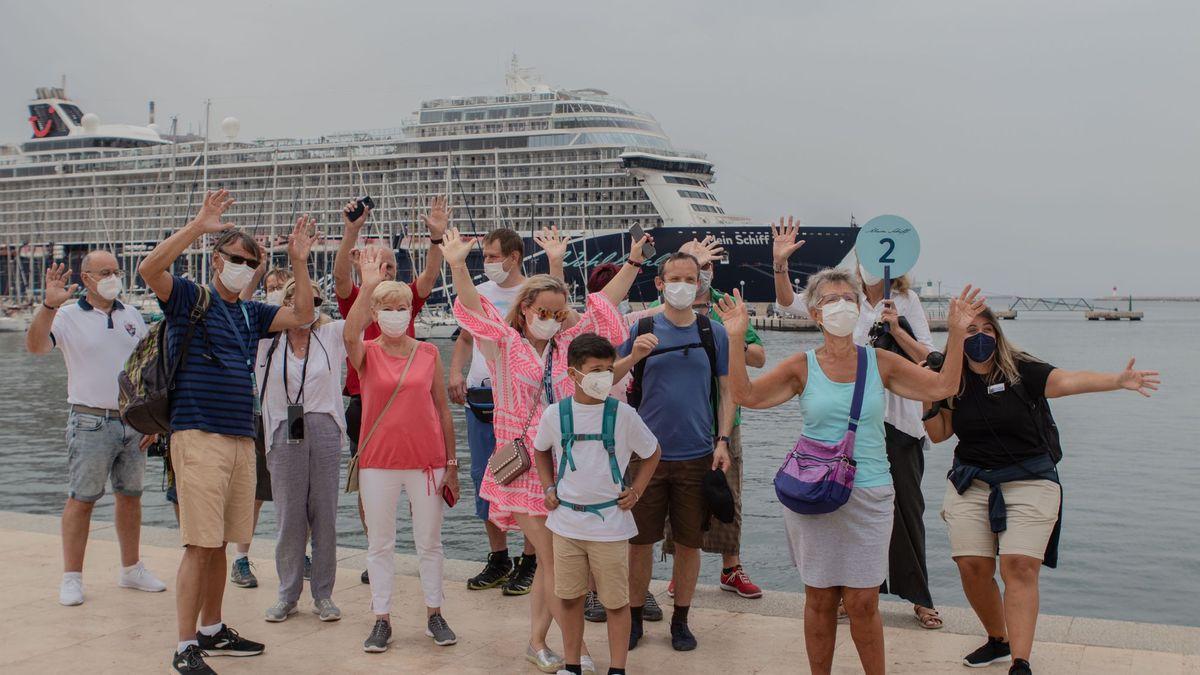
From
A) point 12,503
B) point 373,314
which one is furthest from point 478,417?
point 12,503

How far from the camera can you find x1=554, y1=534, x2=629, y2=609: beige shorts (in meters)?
4.07

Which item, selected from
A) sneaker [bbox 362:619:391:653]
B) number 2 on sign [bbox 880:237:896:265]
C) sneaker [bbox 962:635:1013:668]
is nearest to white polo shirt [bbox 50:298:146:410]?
sneaker [bbox 362:619:391:653]

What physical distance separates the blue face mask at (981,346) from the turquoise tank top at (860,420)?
0.68m

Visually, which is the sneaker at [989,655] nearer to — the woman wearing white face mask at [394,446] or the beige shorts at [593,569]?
the beige shorts at [593,569]

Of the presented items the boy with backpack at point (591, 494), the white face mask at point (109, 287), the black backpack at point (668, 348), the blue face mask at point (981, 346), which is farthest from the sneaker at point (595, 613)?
the white face mask at point (109, 287)

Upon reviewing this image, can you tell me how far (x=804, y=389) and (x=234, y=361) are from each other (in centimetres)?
242

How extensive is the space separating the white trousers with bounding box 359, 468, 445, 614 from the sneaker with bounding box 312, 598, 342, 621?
37 cm

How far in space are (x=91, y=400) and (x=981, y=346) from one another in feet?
14.2

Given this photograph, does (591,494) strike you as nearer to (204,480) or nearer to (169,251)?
(204,480)

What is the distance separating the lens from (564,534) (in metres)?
4.11

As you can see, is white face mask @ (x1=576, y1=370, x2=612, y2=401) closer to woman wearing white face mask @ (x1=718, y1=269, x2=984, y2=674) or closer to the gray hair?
woman wearing white face mask @ (x1=718, y1=269, x2=984, y2=674)

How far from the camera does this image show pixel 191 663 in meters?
4.19

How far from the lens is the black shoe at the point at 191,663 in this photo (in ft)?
13.7

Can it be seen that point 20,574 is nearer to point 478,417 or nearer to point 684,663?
point 478,417
